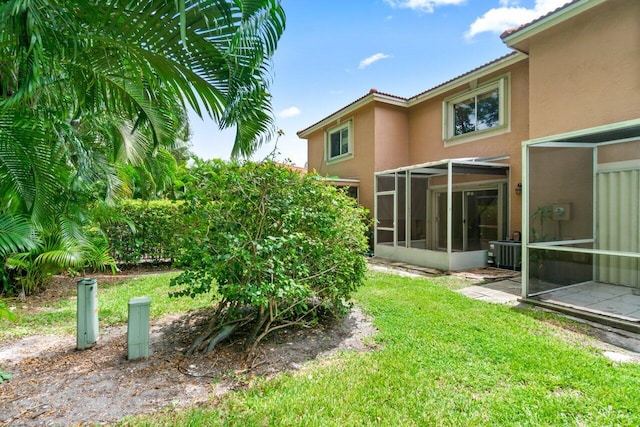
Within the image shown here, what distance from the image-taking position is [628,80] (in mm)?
7551

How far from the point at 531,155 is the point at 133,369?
8.29 meters

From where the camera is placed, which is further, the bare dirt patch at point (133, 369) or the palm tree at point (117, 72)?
the bare dirt patch at point (133, 369)

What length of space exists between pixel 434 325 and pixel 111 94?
245 inches

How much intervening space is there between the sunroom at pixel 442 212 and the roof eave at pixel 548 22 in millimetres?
3566

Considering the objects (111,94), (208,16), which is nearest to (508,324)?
(208,16)

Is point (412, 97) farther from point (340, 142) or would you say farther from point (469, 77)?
point (340, 142)

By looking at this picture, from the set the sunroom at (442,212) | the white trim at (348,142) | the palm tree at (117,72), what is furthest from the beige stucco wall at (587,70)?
the palm tree at (117,72)

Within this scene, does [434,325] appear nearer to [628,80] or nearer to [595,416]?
[595,416]

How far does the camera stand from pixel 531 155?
7145 mm

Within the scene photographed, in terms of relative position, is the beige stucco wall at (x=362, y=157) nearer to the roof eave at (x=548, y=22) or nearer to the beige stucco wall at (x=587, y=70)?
the roof eave at (x=548, y=22)

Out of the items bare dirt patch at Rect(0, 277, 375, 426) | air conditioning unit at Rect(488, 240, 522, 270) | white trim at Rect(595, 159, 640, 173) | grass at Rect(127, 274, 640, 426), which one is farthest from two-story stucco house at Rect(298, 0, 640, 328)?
bare dirt patch at Rect(0, 277, 375, 426)

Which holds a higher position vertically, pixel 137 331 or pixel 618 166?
pixel 618 166

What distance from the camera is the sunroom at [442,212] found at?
10906 millimetres

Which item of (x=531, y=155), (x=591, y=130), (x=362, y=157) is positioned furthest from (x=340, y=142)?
(x=591, y=130)
